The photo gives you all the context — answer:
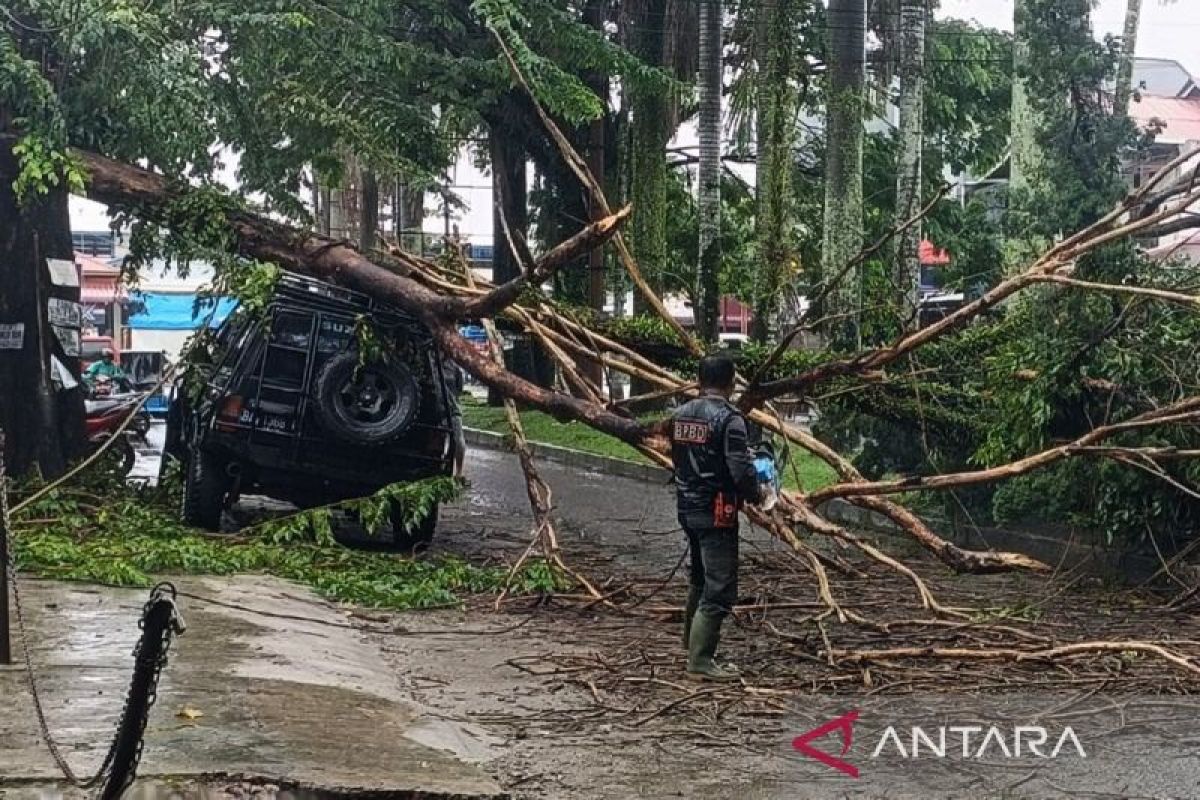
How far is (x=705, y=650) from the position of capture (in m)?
7.88

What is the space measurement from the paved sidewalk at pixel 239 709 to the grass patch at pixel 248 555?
3.17 feet

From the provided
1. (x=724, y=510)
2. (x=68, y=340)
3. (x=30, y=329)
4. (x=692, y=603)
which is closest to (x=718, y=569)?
(x=724, y=510)

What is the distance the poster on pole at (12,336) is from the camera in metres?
12.7

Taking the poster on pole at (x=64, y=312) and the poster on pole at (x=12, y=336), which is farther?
the poster on pole at (x=64, y=312)

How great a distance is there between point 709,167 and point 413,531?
39.4ft

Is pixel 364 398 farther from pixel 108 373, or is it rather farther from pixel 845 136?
pixel 108 373

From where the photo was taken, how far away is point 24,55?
Answer: 1232 cm

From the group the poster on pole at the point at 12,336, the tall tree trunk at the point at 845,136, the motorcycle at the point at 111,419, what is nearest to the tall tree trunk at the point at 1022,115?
the tall tree trunk at the point at 845,136

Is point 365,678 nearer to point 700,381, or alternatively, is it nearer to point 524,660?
point 524,660

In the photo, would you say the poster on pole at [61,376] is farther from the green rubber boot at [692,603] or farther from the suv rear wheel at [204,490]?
the green rubber boot at [692,603]

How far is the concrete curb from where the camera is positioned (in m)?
20.6

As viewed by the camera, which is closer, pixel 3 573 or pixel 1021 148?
pixel 3 573

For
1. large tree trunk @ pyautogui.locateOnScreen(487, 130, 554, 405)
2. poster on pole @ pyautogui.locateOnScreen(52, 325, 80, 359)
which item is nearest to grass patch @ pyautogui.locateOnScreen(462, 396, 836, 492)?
large tree trunk @ pyautogui.locateOnScreen(487, 130, 554, 405)

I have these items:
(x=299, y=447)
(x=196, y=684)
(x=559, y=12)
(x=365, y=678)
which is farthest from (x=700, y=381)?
(x=559, y=12)
